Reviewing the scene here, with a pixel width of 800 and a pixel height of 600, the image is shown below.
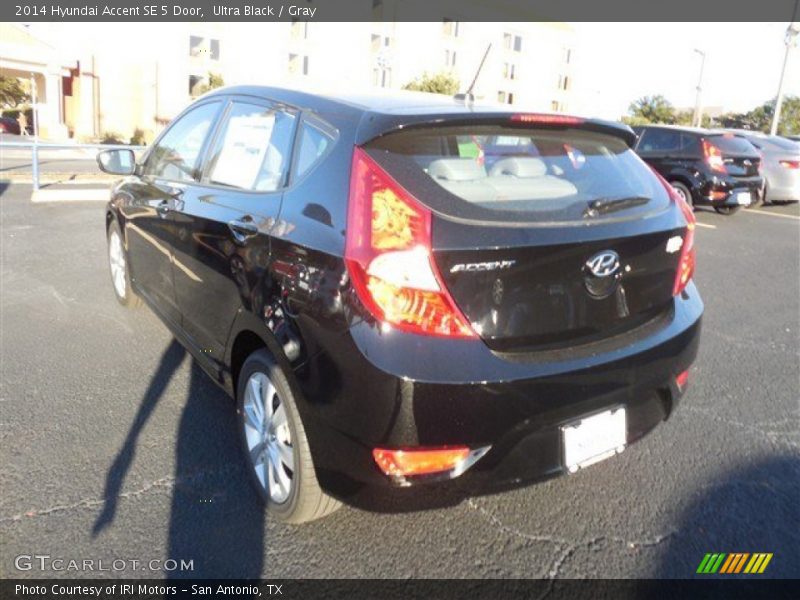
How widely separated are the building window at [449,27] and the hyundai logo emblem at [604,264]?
58314 millimetres

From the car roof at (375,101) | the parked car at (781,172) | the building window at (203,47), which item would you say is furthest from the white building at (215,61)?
the car roof at (375,101)

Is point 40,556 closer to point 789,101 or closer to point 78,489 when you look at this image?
point 78,489

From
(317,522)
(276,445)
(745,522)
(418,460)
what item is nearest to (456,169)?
(418,460)

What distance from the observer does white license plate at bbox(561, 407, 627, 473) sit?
2.17 metres

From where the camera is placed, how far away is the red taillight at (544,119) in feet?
7.78

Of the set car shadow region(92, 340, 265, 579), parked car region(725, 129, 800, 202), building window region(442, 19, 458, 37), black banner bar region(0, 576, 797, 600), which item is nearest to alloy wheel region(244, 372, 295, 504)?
car shadow region(92, 340, 265, 579)

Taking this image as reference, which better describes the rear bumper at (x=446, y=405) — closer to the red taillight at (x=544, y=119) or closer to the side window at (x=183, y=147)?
the red taillight at (x=544, y=119)

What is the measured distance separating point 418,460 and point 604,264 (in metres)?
0.90

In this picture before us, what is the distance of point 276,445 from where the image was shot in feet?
8.05

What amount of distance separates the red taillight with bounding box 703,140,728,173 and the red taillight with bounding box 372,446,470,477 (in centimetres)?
1017

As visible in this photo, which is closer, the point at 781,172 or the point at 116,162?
the point at 116,162

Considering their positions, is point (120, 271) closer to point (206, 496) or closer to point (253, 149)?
point (253, 149)

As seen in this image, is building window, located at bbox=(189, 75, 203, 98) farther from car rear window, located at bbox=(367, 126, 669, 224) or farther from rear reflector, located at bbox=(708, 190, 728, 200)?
car rear window, located at bbox=(367, 126, 669, 224)
